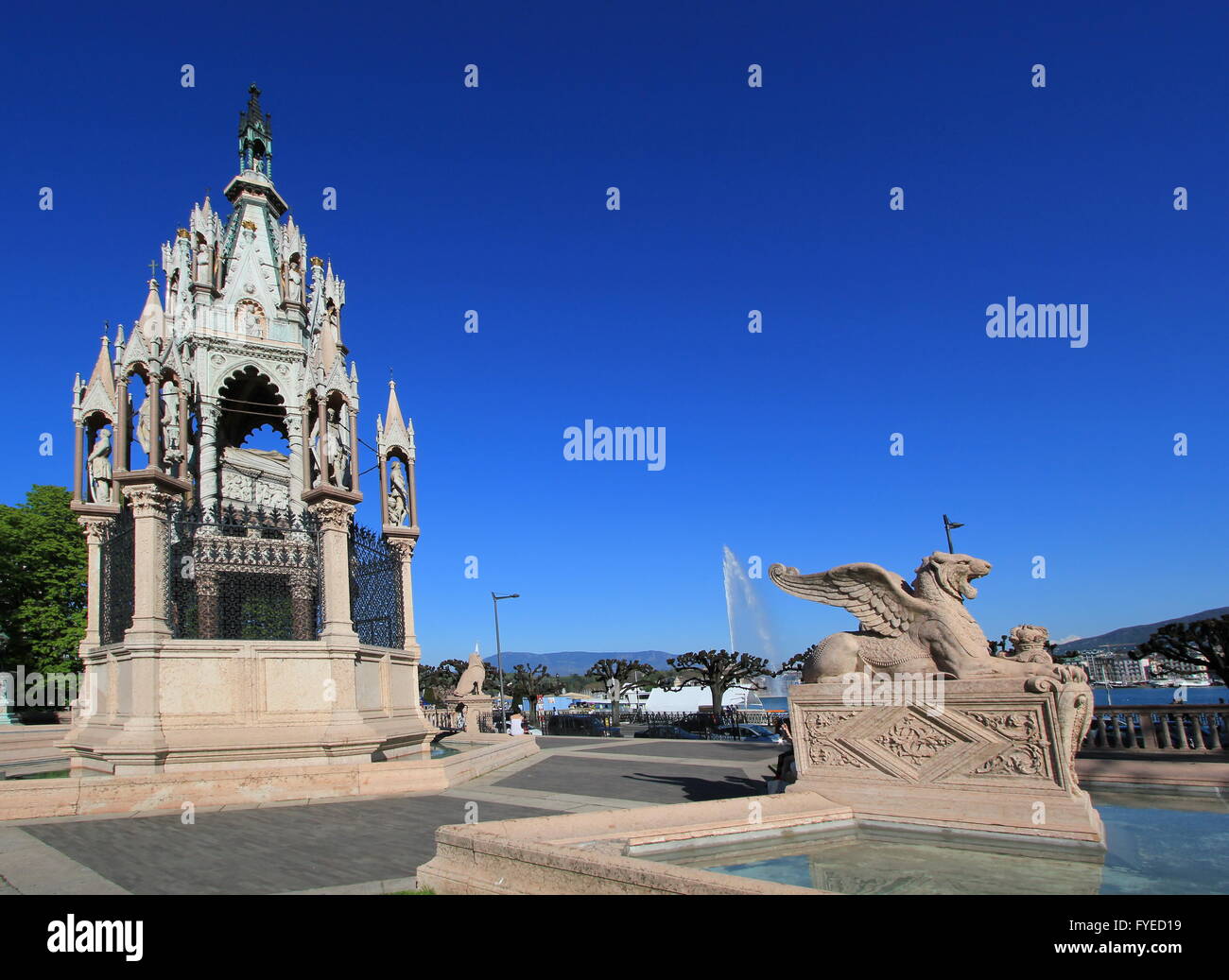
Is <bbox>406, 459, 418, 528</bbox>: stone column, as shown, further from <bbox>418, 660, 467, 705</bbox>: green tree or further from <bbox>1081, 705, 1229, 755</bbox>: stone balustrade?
<bbox>418, 660, 467, 705</bbox>: green tree

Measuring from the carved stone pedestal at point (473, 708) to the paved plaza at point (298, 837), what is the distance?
10254 millimetres

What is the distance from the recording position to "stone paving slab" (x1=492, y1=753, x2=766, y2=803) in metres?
12.7

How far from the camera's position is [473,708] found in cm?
2698

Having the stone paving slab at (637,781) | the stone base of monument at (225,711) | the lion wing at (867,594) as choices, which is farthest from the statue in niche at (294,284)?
the lion wing at (867,594)

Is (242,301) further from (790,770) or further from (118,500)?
(790,770)

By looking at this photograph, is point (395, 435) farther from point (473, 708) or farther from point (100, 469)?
point (473, 708)

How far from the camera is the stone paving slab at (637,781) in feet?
41.8

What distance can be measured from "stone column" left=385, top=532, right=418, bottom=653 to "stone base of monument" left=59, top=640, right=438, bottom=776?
2.52 meters

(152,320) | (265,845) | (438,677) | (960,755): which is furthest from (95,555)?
(438,677)

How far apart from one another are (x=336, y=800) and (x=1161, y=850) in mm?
11113

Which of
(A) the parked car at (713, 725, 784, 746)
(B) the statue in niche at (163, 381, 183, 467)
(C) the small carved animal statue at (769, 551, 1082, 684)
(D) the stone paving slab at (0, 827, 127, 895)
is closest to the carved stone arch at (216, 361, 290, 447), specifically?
(B) the statue in niche at (163, 381, 183, 467)

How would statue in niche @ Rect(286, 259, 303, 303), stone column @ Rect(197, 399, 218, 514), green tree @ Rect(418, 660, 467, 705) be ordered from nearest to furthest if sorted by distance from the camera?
stone column @ Rect(197, 399, 218, 514) → statue in niche @ Rect(286, 259, 303, 303) → green tree @ Rect(418, 660, 467, 705)
